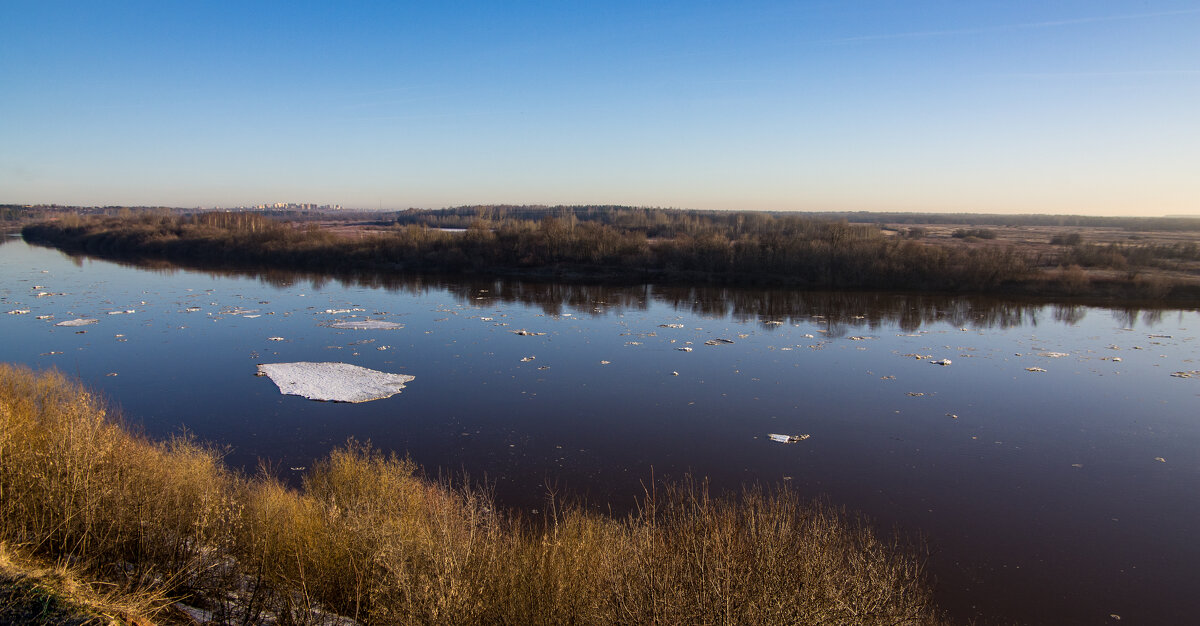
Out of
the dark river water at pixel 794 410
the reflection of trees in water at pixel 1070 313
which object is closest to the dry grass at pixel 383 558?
the dark river water at pixel 794 410

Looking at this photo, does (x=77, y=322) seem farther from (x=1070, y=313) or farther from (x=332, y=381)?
(x=1070, y=313)

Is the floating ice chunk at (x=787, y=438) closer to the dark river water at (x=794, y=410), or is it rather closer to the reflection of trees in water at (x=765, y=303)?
the dark river water at (x=794, y=410)

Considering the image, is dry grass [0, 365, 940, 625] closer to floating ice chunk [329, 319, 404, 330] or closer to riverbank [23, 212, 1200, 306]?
floating ice chunk [329, 319, 404, 330]

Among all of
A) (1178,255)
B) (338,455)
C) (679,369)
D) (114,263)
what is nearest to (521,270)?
(679,369)

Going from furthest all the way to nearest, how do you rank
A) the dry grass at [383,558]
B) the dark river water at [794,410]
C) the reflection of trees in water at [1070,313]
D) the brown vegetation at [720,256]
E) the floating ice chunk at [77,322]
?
1. the brown vegetation at [720,256]
2. the reflection of trees in water at [1070,313]
3. the floating ice chunk at [77,322]
4. the dark river water at [794,410]
5. the dry grass at [383,558]

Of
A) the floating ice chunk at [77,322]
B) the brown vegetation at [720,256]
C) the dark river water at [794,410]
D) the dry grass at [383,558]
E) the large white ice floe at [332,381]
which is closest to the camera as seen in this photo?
the dry grass at [383,558]

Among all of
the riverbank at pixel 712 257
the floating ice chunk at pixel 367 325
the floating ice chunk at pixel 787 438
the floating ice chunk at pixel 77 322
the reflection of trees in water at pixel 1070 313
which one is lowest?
the floating ice chunk at pixel 787 438

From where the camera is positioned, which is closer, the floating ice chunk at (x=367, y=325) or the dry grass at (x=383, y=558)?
the dry grass at (x=383, y=558)
